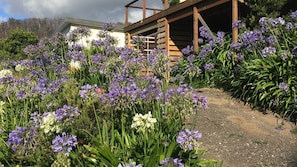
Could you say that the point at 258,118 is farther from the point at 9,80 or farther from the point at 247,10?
the point at 247,10

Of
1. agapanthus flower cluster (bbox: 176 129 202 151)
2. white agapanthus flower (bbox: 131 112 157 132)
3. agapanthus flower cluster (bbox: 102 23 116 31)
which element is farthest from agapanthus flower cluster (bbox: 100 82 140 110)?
agapanthus flower cluster (bbox: 102 23 116 31)

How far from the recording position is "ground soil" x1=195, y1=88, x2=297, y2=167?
3.88 meters

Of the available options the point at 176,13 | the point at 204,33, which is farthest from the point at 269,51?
the point at 176,13

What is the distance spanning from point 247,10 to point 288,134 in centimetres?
487

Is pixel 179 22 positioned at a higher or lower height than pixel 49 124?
higher

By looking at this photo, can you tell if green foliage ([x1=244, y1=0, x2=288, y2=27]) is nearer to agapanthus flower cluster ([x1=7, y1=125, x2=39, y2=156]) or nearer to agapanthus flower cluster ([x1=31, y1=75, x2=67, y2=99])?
agapanthus flower cluster ([x1=31, y1=75, x2=67, y2=99])

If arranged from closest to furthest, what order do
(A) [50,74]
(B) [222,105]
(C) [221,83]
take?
(A) [50,74] → (B) [222,105] → (C) [221,83]

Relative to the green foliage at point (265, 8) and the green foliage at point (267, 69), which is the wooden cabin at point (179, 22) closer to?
the green foliage at point (265, 8)

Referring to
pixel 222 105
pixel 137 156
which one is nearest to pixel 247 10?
pixel 222 105

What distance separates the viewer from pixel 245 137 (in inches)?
176

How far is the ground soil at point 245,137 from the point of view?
3879mm

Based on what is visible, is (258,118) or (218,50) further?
(218,50)

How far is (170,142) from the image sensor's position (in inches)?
116

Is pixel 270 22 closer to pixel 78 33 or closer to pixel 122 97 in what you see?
pixel 78 33
